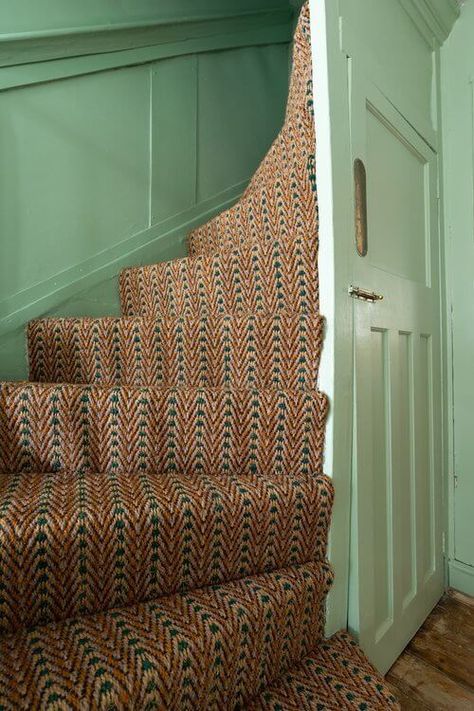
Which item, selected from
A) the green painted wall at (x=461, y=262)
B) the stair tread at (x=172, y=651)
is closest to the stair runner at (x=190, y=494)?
the stair tread at (x=172, y=651)

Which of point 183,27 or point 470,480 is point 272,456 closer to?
point 470,480

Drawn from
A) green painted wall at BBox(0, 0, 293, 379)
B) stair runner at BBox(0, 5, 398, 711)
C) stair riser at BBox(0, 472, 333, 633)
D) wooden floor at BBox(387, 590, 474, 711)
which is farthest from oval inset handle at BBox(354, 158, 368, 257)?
wooden floor at BBox(387, 590, 474, 711)

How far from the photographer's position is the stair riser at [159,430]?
32.1 inches

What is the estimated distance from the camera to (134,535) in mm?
656

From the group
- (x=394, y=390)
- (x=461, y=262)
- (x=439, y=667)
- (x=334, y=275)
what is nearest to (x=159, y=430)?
(x=334, y=275)

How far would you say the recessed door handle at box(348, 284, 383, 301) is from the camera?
38.5 inches

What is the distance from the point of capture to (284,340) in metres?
0.92

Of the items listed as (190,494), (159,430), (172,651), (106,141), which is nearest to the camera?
(172,651)

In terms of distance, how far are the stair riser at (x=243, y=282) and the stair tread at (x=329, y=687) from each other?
2.33 feet

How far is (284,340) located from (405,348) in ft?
1.80

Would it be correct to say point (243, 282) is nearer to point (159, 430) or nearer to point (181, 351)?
point (181, 351)

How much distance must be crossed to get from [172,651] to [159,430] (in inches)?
14.6

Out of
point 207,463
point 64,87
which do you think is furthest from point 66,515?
point 64,87

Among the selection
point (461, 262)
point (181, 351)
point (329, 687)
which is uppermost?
point (461, 262)
